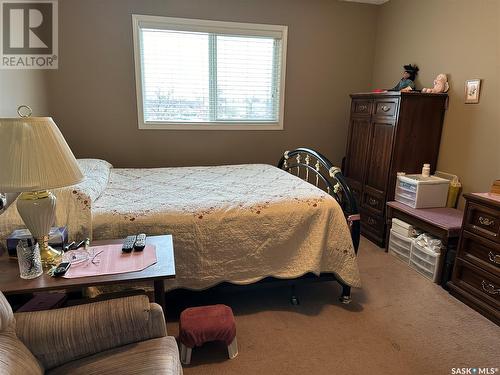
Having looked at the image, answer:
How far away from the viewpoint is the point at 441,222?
104 inches

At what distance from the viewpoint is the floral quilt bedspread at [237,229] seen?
2.03m

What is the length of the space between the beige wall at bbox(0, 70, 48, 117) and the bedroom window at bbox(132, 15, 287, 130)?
87 cm

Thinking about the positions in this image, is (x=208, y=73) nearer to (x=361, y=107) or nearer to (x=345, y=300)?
(x=361, y=107)

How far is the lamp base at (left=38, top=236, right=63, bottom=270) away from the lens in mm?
1524

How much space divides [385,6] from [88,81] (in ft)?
11.0

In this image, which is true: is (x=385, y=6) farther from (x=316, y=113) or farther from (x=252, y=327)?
(x=252, y=327)

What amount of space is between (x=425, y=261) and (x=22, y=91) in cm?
363

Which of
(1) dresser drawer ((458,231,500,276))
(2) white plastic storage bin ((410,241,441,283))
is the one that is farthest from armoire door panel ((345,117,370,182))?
(1) dresser drawer ((458,231,500,276))

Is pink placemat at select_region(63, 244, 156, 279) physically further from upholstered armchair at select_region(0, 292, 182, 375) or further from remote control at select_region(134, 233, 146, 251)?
upholstered armchair at select_region(0, 292, 182, 375)

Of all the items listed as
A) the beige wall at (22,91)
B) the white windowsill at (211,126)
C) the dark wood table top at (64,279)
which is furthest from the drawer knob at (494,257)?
the beige wall at (22,91)

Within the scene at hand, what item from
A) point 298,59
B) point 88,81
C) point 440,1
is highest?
point 440,1

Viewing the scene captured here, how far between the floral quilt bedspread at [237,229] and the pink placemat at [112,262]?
306mm

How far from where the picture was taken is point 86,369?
1192 mm

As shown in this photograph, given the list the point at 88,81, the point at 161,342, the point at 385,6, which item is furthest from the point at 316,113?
the point at 161,342
